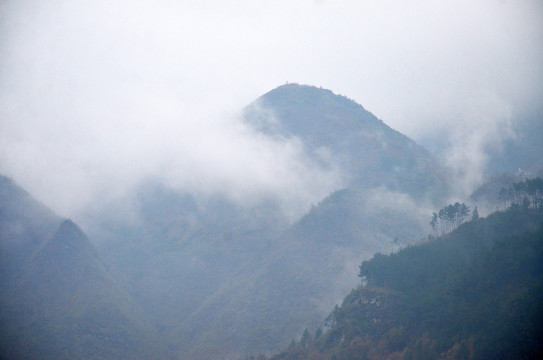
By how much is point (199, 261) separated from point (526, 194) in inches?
2764

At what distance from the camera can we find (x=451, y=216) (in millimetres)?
98938

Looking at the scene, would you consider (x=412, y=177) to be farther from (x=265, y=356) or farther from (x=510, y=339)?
(x=510, y=339)

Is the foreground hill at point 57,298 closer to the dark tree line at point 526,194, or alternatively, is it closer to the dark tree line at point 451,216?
the dark tree line at point 451,216

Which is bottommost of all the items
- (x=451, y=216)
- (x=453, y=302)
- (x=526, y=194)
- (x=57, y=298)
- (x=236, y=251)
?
(x=453, y=302)

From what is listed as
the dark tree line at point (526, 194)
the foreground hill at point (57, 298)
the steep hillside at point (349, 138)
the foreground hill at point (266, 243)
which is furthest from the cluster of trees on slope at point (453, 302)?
the steep hillside at point (349, 138)

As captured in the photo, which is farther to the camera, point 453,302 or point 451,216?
point 451,216

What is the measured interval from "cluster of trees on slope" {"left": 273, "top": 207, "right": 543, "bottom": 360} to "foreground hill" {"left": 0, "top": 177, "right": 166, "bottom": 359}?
102ft

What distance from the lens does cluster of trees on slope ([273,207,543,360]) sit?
63.0 metres

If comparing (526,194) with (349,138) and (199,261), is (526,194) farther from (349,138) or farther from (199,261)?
(349,138)

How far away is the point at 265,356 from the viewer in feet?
284

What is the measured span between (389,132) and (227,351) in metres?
100.0

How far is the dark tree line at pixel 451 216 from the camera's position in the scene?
326ft

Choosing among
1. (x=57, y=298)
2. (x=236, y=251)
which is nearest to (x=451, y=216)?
(x=236, y=251)

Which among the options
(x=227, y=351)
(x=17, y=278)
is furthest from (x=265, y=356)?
(x=17, y=278)
